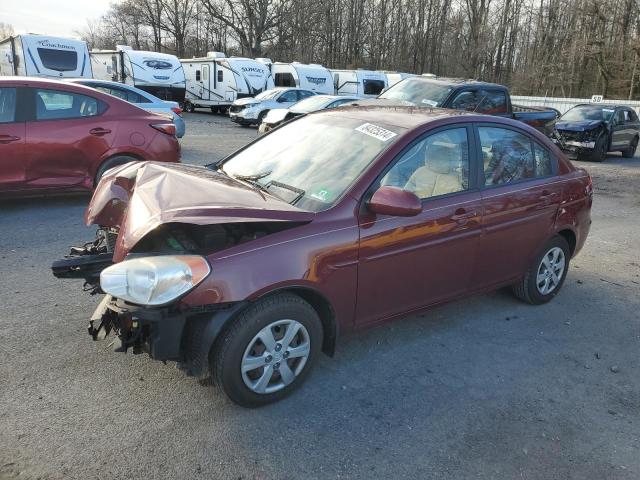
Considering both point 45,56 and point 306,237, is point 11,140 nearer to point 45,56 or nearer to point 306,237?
point 306,237

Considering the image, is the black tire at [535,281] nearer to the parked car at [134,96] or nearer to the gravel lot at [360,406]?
the gravel lot at [360,406]

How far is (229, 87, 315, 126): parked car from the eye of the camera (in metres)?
21.1

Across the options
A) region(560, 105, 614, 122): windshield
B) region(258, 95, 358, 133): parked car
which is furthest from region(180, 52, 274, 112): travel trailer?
region(560, 105, 614, 122): windshield

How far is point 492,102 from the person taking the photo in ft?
37.1

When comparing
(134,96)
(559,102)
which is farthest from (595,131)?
(559,102)

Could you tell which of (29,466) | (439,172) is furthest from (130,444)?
(439,172)

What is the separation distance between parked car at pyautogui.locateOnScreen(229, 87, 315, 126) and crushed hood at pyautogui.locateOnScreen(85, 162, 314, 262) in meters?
17.9

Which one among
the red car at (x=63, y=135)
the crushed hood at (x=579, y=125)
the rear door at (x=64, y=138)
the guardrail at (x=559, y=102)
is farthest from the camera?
the guardrail at (x=559, y=102)

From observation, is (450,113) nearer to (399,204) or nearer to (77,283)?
(399,204)

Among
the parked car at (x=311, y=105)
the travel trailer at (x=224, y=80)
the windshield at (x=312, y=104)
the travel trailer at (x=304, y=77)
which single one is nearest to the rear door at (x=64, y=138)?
the parked car at (x=311, y=105)

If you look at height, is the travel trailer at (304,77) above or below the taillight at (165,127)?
above

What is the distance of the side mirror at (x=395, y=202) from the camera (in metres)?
3.04

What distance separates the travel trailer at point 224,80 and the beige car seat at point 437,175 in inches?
929

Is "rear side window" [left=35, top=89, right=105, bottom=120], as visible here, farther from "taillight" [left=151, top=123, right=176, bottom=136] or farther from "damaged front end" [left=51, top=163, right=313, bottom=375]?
"damaged front end" [left=51, top=163, right=313, bottom=375]
